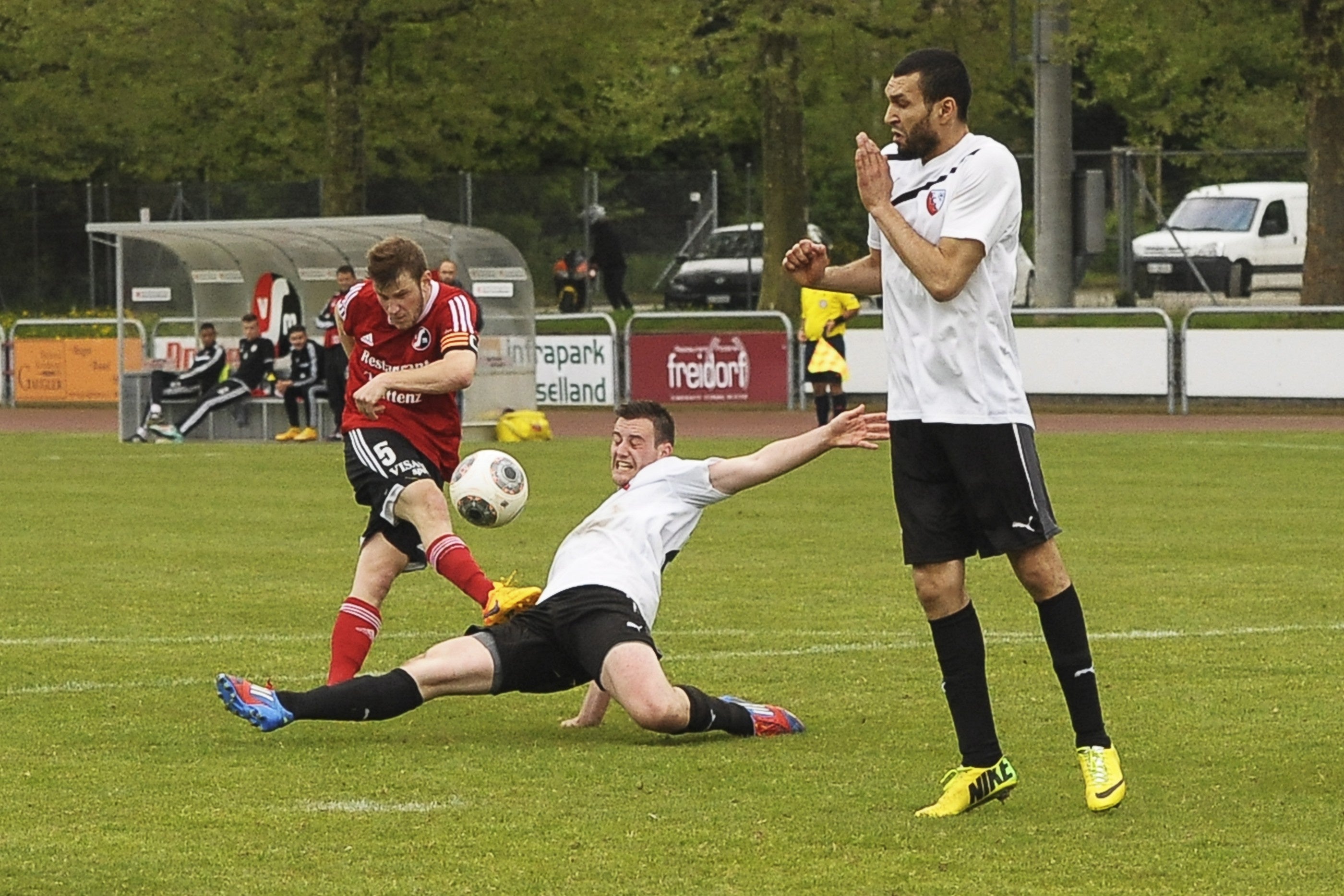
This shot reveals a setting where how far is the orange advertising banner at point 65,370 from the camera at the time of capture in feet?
105

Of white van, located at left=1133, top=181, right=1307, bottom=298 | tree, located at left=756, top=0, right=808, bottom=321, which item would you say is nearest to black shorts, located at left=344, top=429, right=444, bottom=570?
tree, located at left=756, top=0, right=808, bottom=321

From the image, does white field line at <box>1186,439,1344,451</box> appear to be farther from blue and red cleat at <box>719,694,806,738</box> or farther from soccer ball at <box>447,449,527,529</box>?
blue and red cleat at <box>719,694,806,738</box>

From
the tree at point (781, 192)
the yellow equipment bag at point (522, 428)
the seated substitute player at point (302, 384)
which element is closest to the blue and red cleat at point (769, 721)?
the yellow equipment bag at point (522, 428)

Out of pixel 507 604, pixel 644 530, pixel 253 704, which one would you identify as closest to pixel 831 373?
pixel 644 530

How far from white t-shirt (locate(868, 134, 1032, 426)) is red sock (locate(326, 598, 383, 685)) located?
9.12 ft

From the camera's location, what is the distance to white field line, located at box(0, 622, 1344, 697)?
29.6 feet

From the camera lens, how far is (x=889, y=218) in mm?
6348

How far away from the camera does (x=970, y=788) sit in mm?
6441

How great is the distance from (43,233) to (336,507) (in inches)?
1143

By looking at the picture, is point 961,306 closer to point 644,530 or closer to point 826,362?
point 644,530

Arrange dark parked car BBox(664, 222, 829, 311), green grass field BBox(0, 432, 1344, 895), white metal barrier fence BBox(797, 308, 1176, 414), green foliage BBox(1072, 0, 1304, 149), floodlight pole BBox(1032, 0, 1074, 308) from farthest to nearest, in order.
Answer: dark parked car BBox(664, 222, 829, 311) < floodlight pole BBox(1032, 0, 1074, 308) < green foliage BBox(1072, 0, 1304, 149) < white metal barrier fence BBox(797, 308, 1176, 414) < green grass field BBox(0, 432, 1344, 895)

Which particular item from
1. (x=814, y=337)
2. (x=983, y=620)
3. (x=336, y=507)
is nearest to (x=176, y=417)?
(x=814, y=337)

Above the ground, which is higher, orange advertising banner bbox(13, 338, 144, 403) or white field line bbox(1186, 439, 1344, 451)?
Result: orange advertising banner bbox(13, 338, 144, 403)

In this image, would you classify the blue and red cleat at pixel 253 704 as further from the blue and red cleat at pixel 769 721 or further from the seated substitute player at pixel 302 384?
the seated substitute player at pixel 302 384
